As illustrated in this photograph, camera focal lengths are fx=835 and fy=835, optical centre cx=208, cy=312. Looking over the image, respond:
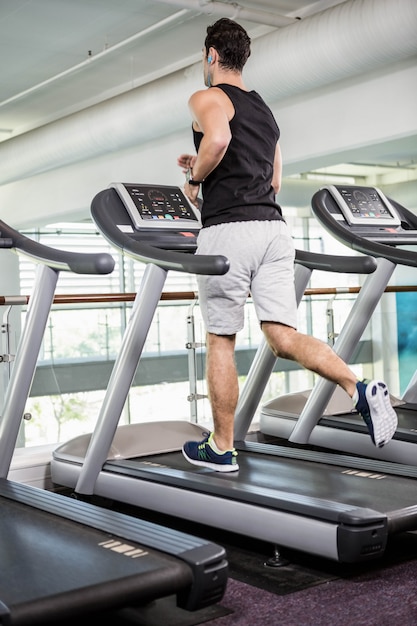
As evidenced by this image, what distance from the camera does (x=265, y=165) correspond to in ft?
10.2

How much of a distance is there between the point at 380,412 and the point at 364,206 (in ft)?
5.53

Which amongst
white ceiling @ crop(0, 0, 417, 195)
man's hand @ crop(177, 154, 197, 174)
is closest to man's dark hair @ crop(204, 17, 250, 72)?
man's hand @ crop(177, 154, 197, 174)

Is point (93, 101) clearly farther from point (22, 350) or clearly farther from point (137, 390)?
point (22, 350)

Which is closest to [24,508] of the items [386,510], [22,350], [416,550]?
[22,350]

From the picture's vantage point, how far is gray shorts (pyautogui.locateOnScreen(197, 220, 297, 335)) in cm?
300

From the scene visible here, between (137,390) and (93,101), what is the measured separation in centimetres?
556

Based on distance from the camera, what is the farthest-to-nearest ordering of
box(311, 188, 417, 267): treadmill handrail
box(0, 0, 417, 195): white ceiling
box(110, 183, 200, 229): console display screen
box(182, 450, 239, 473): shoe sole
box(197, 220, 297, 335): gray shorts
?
1. box(0, 0, 417, 195): white ceiling
2. box(311, 188, 417, 267): treadmill handrail
3. box(110, 183, 200, 229): console display screen
4. box(182, 450, 239, 473): shoe sole
5. box(197, 220, 297, 335): gray shorts

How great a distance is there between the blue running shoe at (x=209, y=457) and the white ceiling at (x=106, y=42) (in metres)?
4.14

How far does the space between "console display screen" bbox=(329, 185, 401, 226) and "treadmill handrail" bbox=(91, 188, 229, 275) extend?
98 centimetres

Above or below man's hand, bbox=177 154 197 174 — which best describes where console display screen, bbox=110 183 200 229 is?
below

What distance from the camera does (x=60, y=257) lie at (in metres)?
2.79

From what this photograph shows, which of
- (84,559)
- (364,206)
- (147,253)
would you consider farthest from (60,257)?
(364,206)

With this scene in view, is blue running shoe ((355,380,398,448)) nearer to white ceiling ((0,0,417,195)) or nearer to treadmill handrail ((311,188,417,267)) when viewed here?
treadmill handrail ((311,188,417,267))

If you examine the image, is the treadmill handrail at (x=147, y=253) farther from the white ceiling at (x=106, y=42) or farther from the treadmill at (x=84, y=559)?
the white ceiling at (x=106, y=42)
